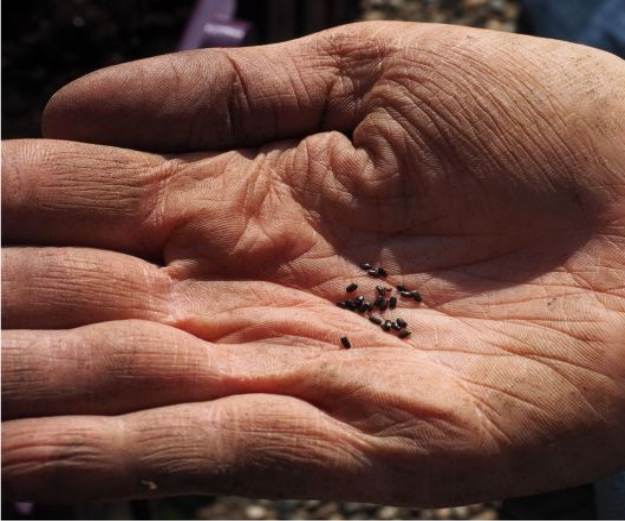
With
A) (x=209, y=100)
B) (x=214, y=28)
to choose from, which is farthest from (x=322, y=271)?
(x=214, y=28)

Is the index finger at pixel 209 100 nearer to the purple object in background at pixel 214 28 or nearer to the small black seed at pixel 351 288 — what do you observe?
the small black seed at pixel 351 288

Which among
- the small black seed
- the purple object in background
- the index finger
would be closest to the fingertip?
the index finger

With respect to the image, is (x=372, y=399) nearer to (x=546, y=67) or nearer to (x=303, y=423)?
(x=303, y=423)

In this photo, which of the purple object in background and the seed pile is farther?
the purple object in background

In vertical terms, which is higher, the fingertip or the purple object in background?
the fingertip

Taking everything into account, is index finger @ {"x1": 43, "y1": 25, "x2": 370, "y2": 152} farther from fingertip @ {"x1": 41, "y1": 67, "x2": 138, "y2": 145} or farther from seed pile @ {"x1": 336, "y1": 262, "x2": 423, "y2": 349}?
seed pile @ {"x1": 336, "y1": 262, "x2": 423, "y2": 349}

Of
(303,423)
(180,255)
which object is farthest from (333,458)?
(180,255)
